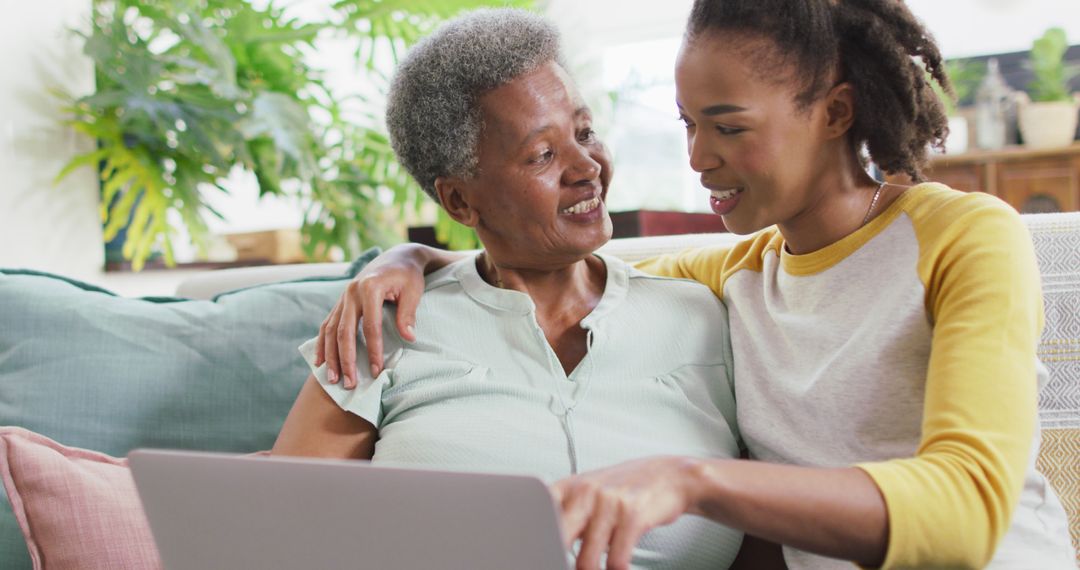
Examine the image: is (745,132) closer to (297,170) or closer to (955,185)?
(297,170)

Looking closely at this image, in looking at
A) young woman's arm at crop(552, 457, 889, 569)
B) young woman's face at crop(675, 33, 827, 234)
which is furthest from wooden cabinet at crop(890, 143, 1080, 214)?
young woman's arm at crop(552, 457, 889, 569)

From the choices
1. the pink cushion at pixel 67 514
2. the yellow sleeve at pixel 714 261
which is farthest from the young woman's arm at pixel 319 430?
the yellow sleeve at pixel 714 261

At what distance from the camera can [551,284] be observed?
1.49 metres

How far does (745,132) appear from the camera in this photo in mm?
1130

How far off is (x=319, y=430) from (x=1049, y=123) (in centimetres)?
385

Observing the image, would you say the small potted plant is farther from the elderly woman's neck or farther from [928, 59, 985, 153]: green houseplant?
the elderly woman's neck

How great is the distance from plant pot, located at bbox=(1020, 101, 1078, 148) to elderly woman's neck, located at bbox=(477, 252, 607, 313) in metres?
3.38

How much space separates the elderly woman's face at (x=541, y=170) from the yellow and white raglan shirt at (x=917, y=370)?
0.23 m

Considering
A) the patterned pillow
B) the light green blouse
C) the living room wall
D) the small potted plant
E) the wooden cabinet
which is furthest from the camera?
the wooden cabinet

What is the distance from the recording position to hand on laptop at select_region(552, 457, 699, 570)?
739 mm

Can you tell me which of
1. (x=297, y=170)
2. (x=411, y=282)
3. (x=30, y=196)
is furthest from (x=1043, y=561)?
(x=30, y=196)

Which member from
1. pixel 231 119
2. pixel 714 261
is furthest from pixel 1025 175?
pixel 714 261

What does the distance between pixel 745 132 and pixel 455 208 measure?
54 centimetres

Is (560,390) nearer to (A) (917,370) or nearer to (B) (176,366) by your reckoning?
(A) (917,370)
